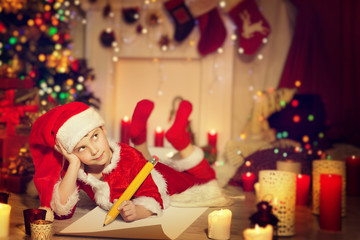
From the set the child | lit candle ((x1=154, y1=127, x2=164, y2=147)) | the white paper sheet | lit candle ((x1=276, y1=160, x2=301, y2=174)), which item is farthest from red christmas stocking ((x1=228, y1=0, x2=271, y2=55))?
the white paper sheet

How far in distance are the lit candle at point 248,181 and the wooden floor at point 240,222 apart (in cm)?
13

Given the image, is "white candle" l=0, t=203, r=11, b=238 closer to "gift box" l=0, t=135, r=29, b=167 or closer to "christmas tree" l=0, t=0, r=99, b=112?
"gift box" l=0, t=135, r=29, b=167

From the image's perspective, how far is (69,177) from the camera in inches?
70.3

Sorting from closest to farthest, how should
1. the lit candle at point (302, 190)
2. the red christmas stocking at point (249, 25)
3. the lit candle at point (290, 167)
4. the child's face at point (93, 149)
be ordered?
the child's face at point (93, 149), the lit candle at point (302, 190), the lit candle at point (290, 167), the red christmas stocking at point (249, 25)

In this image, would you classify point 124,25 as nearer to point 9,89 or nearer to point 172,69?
point 172,69

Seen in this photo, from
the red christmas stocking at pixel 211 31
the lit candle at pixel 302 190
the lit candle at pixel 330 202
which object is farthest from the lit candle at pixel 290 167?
the red christmas stocking at pixel 211 31

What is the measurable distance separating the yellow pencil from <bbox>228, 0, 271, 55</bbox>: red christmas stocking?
189cm

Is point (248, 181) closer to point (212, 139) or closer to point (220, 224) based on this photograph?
point (220, 224)

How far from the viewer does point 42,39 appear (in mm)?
3389

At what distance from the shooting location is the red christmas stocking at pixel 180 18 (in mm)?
Result: 3551

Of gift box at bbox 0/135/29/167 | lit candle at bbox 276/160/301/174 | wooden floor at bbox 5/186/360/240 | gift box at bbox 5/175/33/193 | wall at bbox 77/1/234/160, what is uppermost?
wall at bbox 77/1/234/160

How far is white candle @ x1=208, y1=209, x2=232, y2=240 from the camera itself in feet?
5.48

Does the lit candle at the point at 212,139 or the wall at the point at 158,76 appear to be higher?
the wall at the point at 158,76

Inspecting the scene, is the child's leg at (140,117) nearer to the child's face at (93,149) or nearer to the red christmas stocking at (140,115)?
the red christmas stocking at (140,115)
